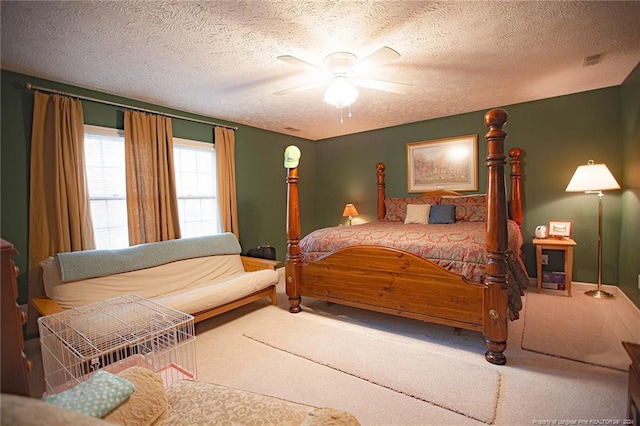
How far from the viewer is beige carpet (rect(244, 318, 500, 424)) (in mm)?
1817

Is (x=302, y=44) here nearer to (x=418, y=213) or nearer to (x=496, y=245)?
(x=496, y=245)

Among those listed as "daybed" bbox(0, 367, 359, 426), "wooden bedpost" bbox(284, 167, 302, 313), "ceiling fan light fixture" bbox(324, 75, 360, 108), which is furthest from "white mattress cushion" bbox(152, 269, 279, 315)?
"ceiling fan light fixture" bbox(324, 75, 360, 108)

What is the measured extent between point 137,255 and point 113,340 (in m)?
1.16

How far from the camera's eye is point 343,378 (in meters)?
2.06

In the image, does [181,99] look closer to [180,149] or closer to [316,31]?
[180,149]

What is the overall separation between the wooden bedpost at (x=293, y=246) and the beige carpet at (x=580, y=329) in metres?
2.10

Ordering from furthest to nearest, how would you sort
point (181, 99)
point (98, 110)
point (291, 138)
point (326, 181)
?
point (326, 181)
point (291, 138)
point (181, 99)
point (98, 110)

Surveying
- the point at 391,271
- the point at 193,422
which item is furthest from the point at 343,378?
the point at 193,422

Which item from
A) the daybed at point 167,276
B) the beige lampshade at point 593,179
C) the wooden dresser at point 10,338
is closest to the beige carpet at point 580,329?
the beige lampshade at point 593,179

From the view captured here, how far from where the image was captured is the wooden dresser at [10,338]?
83 cm

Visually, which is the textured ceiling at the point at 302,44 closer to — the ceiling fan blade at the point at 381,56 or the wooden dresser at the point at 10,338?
the ceiling fan blade at the point at 381,56

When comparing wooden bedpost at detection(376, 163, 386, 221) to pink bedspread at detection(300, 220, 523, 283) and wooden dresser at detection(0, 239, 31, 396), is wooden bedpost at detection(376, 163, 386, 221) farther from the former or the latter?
wooden dresser at detection(0, 239, 31, 396)

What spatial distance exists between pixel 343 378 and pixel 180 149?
10.7 ft

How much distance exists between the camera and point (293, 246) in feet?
10.9
